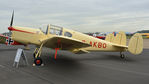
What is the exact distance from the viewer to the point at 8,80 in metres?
3.84

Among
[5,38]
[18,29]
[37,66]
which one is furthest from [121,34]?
[5,38]

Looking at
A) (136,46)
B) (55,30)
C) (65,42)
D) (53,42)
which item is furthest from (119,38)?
(53,42)

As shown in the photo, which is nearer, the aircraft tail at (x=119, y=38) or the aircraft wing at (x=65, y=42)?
the aircraft wing at (x=65, y=42)

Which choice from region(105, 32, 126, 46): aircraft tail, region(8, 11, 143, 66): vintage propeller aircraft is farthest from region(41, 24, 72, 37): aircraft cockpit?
region(105, 32, 126, 46): aircraft tail

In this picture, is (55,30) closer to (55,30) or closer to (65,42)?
(55,30)

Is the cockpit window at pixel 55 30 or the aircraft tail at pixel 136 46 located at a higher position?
the cockpit window at pixel 55 30

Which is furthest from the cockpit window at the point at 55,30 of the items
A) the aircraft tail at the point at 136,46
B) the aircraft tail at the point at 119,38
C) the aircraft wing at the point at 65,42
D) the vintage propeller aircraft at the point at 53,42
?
the aircraft tail at the point at 136,46

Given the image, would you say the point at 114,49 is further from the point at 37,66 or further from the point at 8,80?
the point at 8,80

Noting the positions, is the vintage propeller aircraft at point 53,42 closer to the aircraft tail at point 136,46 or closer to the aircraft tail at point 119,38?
the aircraft tail at point 136,46

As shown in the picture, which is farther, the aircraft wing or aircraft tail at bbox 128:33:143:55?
aircraft tail at bbox 128:33:143:55

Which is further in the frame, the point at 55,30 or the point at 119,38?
the point at 119,38

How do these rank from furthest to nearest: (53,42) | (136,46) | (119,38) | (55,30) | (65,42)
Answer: (119,38)
(136,46)
(55,30)
(53,42)
(65,42)

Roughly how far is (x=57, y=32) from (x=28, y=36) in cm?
161

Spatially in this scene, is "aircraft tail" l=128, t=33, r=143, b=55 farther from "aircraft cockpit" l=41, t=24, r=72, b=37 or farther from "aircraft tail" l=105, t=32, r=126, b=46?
"aircraft cockpit" l=41, t=24, r=72, b=37
